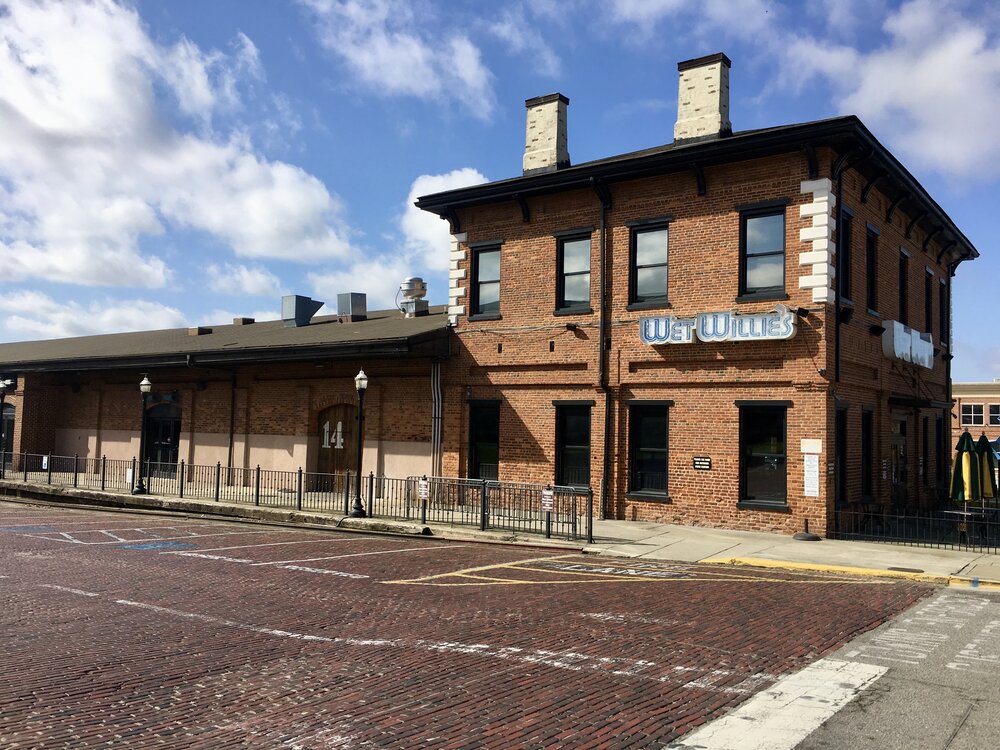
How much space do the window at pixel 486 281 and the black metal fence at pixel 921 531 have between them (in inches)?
412

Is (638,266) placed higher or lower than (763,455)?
higher

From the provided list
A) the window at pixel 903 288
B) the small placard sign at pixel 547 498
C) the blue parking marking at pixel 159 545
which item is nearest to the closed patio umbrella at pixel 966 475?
the window at pixel 903 288

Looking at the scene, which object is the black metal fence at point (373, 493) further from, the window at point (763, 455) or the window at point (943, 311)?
the window at point (943, 311)

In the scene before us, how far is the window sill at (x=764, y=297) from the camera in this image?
18.2m

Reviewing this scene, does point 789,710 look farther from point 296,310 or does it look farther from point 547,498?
point 296,310

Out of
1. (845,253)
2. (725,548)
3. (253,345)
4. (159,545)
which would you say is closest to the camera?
(159,545)

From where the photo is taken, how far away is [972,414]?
62.4 metres

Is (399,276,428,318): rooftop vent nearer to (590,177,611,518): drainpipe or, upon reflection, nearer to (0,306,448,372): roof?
(0,306,448,372): roof

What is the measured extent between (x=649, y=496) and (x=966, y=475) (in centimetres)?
701

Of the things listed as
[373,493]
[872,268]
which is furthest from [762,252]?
[373,493]

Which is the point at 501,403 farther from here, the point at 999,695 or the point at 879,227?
the point at 999,695

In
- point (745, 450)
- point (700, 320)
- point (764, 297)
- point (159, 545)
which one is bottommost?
point (159, 545)

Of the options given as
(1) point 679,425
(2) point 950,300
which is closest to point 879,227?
(1) point 679,425

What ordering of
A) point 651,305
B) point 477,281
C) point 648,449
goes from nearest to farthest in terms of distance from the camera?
point 651,305
point 648,449
point 477,281
